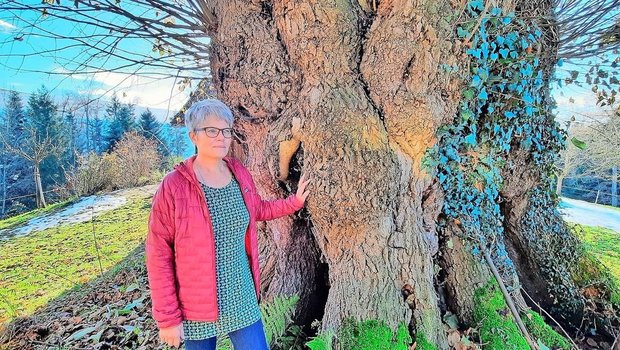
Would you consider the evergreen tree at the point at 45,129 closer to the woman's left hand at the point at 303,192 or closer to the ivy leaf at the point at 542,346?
the woman's left hand at the point at 303,192

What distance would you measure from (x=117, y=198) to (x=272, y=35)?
11.2 metres

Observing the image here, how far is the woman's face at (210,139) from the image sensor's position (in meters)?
1.91

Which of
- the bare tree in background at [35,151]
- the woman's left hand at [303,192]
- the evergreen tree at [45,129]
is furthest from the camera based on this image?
the evergreen tree at [45,129]

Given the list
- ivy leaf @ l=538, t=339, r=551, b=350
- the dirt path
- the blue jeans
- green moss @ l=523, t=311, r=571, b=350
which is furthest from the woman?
the dirt path

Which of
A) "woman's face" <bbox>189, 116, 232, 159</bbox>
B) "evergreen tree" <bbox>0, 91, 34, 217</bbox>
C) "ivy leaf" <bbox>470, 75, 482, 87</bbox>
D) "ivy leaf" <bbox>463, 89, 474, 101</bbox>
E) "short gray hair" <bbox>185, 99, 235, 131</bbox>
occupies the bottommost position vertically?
"evergreen tree" <bbox>0, 91, 34, 217</bbox>

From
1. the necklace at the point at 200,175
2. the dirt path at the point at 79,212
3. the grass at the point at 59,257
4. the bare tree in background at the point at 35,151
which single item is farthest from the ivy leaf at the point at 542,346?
the bare tree in background at the point at 35,151

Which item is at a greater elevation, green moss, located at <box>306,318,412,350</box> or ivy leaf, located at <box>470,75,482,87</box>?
ivy leaf, located at <box>470,75,482,87</box>

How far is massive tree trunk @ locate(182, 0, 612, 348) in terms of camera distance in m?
2.37

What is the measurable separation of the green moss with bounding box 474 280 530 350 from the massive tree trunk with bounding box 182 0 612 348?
2.9 inches

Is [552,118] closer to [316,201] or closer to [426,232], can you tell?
[426,232]

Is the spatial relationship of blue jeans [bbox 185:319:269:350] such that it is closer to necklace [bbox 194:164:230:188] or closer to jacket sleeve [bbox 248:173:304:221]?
jacket sleeve [bbox 248:173:304:221]

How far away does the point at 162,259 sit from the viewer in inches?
71.6

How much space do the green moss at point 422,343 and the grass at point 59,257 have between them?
16.2 feet

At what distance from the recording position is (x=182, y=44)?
3906 millimetres
